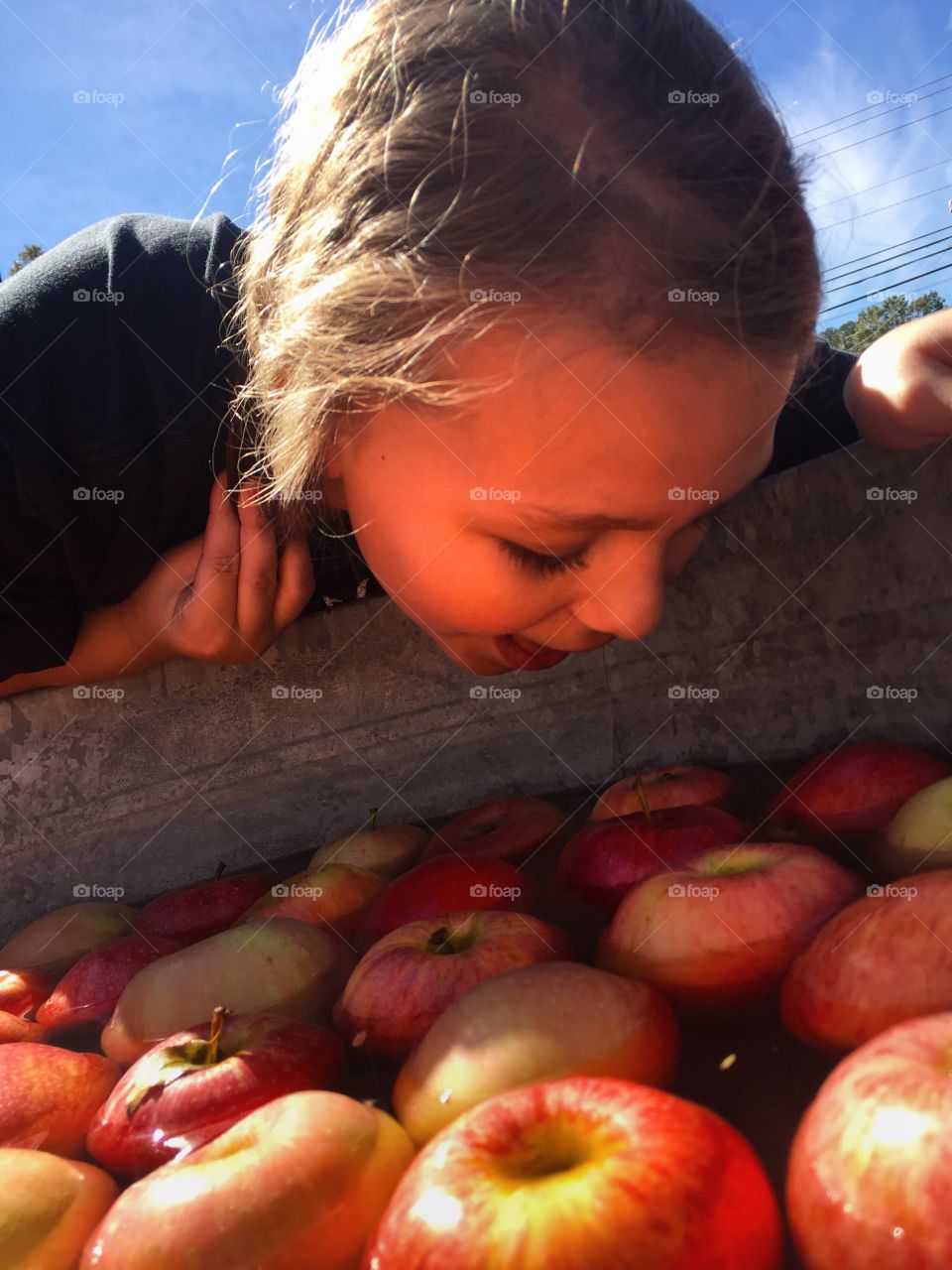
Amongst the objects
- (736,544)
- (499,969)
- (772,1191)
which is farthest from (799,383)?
(772,1191)

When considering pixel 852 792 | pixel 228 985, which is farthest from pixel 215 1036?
pixel 852 792

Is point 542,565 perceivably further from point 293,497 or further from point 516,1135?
point 516,1135

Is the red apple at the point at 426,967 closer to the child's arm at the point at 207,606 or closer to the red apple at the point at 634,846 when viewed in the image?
the red apple at the point at 634,846

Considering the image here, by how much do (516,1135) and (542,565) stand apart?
26.4 inches

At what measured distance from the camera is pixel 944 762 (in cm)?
102

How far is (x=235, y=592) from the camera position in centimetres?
144

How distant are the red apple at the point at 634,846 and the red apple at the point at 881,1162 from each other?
0.37m

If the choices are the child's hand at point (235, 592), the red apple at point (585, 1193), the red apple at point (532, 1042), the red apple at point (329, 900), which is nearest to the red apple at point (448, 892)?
the red apple at point (329, 900)

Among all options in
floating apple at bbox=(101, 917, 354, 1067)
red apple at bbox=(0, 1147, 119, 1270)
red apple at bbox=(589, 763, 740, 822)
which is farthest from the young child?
red apple at bbox=(0, 1147, 119, 1270)

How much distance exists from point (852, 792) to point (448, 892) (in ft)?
1.32

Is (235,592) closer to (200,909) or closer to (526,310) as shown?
(200,909)

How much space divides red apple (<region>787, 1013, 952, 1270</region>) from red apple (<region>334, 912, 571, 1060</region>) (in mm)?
293

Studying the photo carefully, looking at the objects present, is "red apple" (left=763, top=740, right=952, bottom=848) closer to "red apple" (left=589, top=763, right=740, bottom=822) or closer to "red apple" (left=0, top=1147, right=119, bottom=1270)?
"red apple" (left=589, top=763, right=740, bottom=822)

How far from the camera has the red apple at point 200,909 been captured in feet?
3.81
